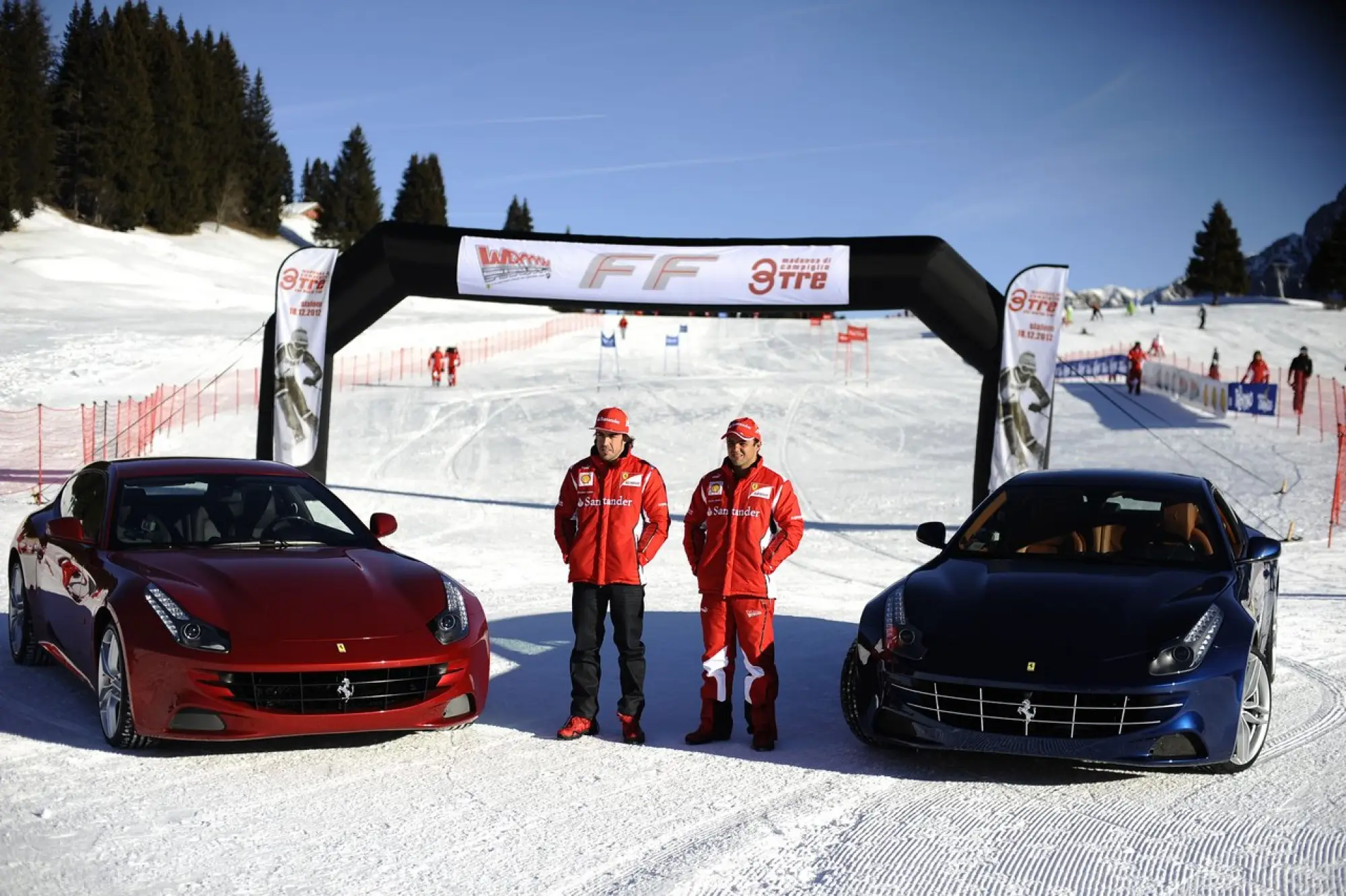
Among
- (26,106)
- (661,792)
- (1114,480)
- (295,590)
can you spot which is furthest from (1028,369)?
(26,106)

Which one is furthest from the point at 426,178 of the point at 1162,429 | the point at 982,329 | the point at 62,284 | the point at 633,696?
the point at 633,696

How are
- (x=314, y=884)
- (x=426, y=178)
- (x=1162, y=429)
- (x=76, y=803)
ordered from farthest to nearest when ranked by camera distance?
(x=426, y=178)
(x=1162, y=429)
(x=76, y=803)
(x=314, y=884)

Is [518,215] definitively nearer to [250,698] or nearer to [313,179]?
[313,179]

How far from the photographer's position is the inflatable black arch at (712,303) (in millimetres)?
14820

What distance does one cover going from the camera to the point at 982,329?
49.5 ft

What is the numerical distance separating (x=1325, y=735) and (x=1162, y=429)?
77.0ft

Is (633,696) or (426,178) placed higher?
(426,178)

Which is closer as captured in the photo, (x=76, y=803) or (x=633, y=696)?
(x=76, y=803)

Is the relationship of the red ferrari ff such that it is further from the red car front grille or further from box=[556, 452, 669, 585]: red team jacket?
box=[556, 452, 669, 585]: red team jacket

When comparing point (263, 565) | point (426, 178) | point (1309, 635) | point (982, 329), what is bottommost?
point (1309, 635)

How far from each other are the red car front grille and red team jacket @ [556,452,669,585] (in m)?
1.05

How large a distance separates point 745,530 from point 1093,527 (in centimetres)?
207

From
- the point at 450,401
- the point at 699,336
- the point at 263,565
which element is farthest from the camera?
the point at 699,336

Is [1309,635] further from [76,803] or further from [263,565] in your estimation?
[76,803]
